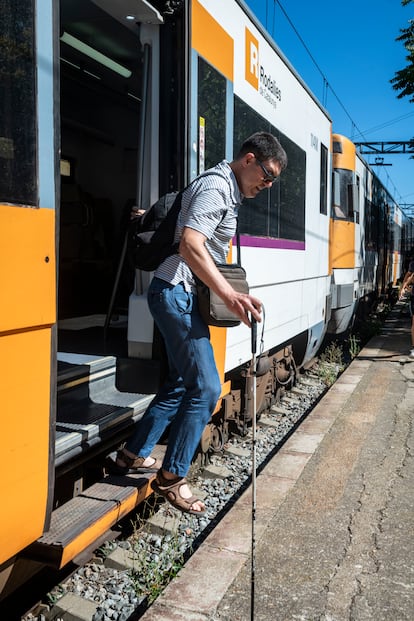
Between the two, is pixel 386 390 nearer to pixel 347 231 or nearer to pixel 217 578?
pixel 347 231

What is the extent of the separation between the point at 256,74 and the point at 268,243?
50.0 inches

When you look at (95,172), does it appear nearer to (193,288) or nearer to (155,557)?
(193,288)

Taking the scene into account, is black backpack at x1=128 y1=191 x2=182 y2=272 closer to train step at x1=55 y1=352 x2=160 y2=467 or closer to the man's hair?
the man's hair

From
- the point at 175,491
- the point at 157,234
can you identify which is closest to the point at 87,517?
the point at 175,491

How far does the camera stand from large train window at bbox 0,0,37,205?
220cm

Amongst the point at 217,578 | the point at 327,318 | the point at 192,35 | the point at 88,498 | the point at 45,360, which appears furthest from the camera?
the point at 327,318

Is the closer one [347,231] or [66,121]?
[66,121]

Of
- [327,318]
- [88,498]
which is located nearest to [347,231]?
[327,318]

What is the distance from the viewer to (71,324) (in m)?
5.43

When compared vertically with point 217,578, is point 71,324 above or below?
above

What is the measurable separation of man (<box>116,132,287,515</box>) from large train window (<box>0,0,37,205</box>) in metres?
0.75

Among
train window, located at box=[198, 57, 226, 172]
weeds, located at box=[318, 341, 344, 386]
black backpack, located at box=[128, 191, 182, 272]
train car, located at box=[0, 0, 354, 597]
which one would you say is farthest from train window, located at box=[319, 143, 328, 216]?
black backpack, located at box=[128, 191, 182, 272]

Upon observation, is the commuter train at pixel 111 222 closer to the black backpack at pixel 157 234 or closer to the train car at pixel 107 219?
the train car at pixel 107 219

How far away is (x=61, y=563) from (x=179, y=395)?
42.7 inches
